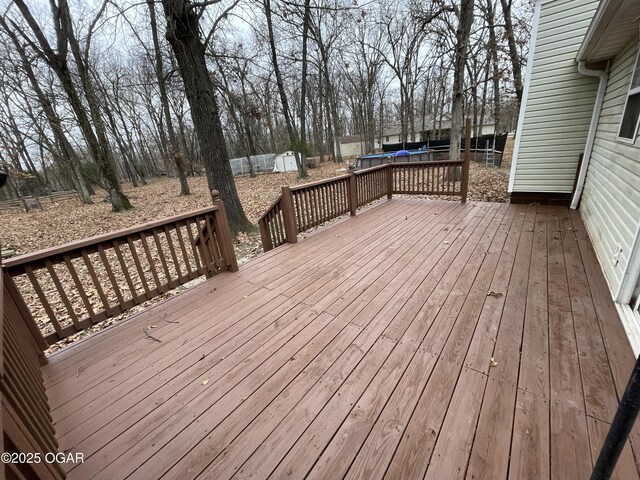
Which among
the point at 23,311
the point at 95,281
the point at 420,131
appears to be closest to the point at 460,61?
the point at 95,281

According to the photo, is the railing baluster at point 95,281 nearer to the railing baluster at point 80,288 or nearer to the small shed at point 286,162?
the railing baluster at point 80,288

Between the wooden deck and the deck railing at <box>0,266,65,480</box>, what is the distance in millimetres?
185

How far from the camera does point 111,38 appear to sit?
420cm

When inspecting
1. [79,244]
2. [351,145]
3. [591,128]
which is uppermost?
[591,128]

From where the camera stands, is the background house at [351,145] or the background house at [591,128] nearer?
the background house at [591,128]

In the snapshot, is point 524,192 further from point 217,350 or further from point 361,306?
point 217,350

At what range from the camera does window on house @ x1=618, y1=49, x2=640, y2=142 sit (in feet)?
8.93

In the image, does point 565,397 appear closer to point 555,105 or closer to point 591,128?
point 591,128

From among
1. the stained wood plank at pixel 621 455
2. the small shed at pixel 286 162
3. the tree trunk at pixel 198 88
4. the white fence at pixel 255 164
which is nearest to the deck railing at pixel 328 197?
the tree trunk at pixel 198 88

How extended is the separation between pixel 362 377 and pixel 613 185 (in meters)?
3.37

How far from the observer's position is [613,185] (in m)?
2.84

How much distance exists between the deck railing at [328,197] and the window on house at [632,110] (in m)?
2.04

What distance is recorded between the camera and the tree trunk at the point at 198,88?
4184mm

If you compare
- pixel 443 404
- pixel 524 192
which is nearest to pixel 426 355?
pixel 443 404
